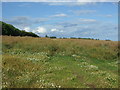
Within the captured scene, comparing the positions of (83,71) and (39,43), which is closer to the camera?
(83,71)

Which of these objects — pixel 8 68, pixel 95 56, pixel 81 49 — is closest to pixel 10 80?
pixel 8 68

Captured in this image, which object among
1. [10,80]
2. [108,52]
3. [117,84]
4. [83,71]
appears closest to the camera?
[10,80]

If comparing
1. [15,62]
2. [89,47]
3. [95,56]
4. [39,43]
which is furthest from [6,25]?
[15,62]

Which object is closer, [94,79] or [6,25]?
[94,79]

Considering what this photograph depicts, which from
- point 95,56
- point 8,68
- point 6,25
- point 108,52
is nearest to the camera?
point 8,68

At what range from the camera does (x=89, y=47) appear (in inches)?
1636

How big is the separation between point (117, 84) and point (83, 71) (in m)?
4.41

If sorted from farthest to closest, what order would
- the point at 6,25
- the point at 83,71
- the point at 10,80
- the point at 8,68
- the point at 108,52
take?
the point at 6,25, the point at 108,52, the point at 83,71, the point at 8,68, the point at 10,80

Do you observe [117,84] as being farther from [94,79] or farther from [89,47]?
[89,47]

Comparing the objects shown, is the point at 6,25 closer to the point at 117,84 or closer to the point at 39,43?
the point at 39,43

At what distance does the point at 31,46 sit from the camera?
40438 millimetres

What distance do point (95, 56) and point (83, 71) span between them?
50.3ft

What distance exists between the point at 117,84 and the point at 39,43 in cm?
2574

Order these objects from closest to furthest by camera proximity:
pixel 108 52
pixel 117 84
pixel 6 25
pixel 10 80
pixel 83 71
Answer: pixel 10 80, pixel 117 84, pixel 83 71, pixel 108 52, pixel 6 25
